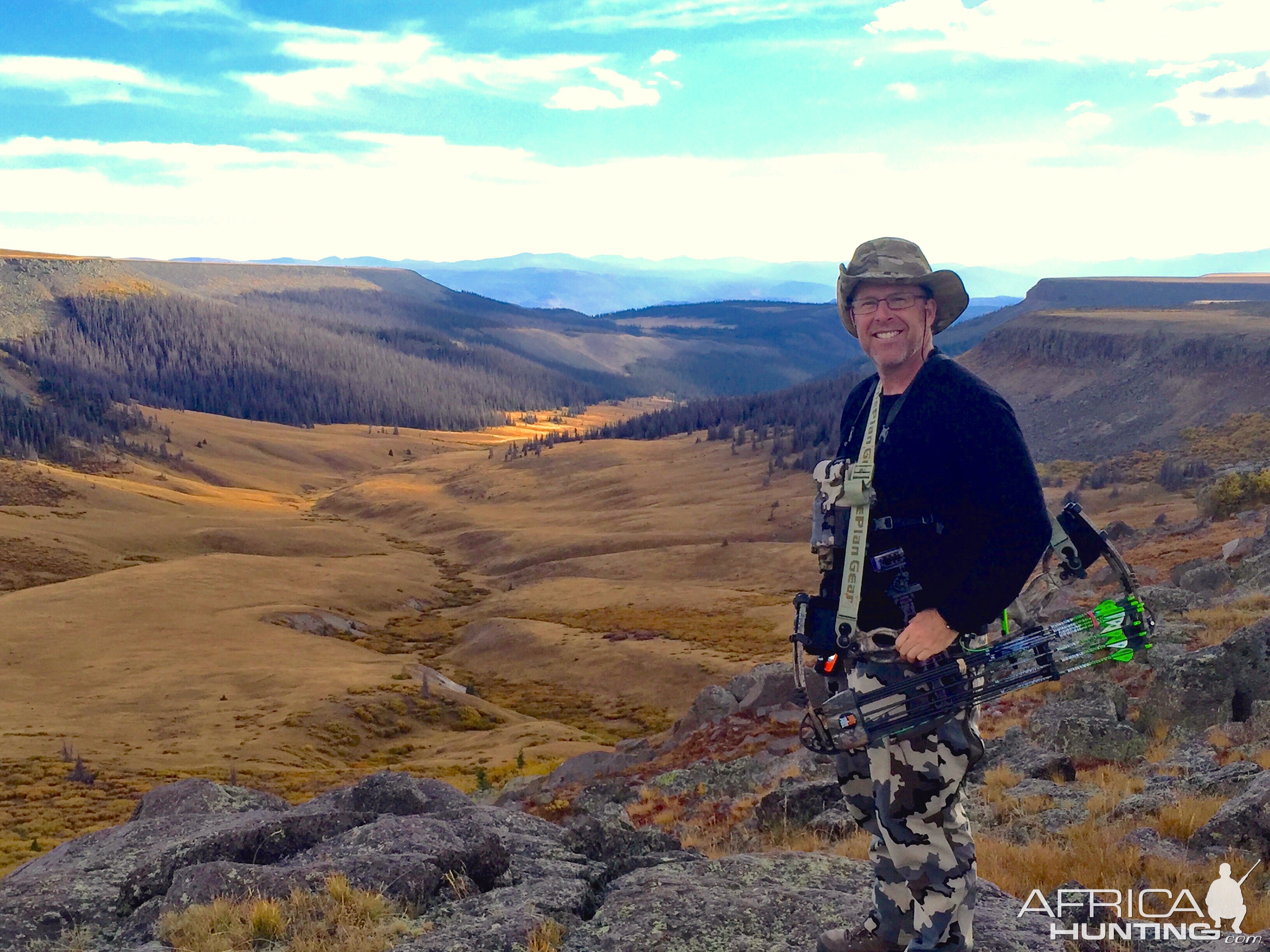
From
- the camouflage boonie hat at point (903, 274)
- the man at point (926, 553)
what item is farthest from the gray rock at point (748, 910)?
the camouflage boonie hat at point (903, 274)

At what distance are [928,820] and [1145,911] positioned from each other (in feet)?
10.7

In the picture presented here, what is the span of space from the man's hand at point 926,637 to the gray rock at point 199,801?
33.4 ft

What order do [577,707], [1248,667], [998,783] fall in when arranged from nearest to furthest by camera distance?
[998,783], [1248,667], [577,707]

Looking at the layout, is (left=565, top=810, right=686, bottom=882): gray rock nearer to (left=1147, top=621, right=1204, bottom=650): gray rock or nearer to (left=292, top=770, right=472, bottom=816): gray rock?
(left=292, top=770, right=472, bottom=816): gray rock

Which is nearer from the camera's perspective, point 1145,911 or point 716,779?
point 1145,911

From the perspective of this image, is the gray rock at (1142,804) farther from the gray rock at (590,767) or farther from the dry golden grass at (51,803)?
the dry golden grass at (51,803)

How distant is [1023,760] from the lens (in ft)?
42.1

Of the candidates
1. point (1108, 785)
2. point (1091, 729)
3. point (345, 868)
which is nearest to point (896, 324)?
point (345, 868)

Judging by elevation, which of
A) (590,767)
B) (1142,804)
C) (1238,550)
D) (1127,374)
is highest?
(1127,374)

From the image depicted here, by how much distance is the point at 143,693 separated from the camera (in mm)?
48531

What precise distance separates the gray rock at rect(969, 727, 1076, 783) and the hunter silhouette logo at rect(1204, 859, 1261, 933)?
3.75 meters

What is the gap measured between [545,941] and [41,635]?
6655 centimetres

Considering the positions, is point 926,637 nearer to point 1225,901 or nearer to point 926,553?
point 926,553

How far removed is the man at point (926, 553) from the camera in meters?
4.66
